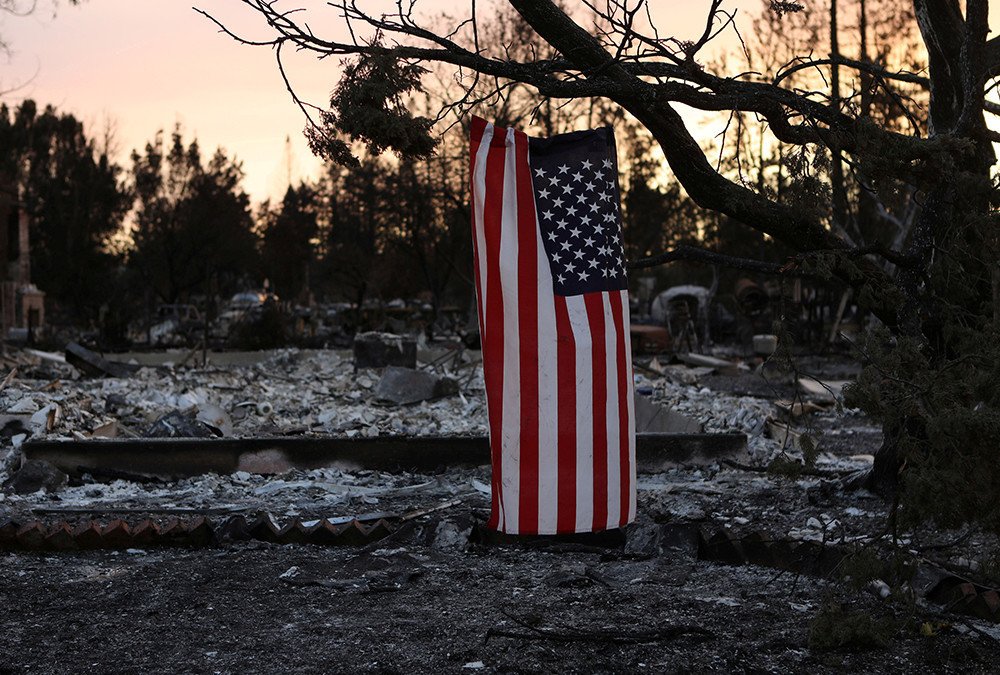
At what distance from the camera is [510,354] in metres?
5.42

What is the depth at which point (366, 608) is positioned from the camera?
611cm

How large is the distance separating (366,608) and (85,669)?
1535 mm

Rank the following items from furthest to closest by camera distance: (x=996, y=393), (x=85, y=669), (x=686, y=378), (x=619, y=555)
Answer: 1. (x=686, y=378)
2. (x=619, y=555)
3. (x=85, y=669)
4. (x=996, y=393)

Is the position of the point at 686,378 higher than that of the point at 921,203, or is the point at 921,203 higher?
the point at 921,203

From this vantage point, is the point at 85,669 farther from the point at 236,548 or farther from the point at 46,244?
the point at 46,244

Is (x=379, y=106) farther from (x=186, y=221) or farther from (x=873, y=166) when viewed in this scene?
(x=186, y=221)

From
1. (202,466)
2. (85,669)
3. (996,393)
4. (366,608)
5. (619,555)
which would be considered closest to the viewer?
(996,393)

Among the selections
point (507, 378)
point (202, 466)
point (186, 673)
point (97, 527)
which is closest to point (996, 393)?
point (507, 378)

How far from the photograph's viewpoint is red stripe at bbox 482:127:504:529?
214 inches

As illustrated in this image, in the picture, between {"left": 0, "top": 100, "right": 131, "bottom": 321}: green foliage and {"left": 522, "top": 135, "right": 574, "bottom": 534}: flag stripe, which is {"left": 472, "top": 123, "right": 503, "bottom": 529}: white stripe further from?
{"left": 0, "top": 100, "right": 131, "bottom": 321}: green foliage

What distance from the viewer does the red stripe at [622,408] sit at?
559 centimetres

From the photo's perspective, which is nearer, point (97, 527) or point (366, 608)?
point (366, 608)

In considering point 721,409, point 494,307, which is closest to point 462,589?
point 494,307

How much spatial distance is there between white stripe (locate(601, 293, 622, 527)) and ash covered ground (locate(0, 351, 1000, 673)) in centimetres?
62
